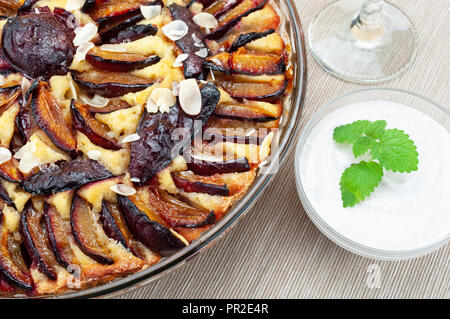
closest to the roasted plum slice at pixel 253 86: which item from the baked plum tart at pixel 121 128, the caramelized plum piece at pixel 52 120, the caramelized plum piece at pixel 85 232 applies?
the baked plum tart at pixel 121 128

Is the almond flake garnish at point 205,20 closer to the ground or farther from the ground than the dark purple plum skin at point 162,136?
farther from the ground

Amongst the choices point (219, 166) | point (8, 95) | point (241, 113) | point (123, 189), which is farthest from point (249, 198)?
point (8, 95)

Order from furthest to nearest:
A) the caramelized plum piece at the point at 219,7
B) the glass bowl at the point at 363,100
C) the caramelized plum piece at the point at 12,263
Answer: the caramelized plum piece at the point at 219,7 → the glass bowl at the point at 363,100 → the caramelized plum piece at the point at 12,263

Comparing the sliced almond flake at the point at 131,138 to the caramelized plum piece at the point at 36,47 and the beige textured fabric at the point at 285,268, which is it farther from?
the beige textured fabric at the point at 285,268

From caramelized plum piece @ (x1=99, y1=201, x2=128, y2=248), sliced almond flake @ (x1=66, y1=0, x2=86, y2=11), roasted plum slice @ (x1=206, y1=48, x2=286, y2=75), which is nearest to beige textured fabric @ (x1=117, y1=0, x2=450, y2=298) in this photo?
caramelized plum piece @ (x1=99, y1=201, x2=128, y2=248)

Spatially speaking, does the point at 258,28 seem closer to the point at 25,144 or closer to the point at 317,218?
the point at 317,218

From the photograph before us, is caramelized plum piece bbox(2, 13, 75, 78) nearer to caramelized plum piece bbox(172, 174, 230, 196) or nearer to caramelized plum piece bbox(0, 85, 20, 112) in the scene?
caramelized plum piece bbox(0, 85, 20, 112)
